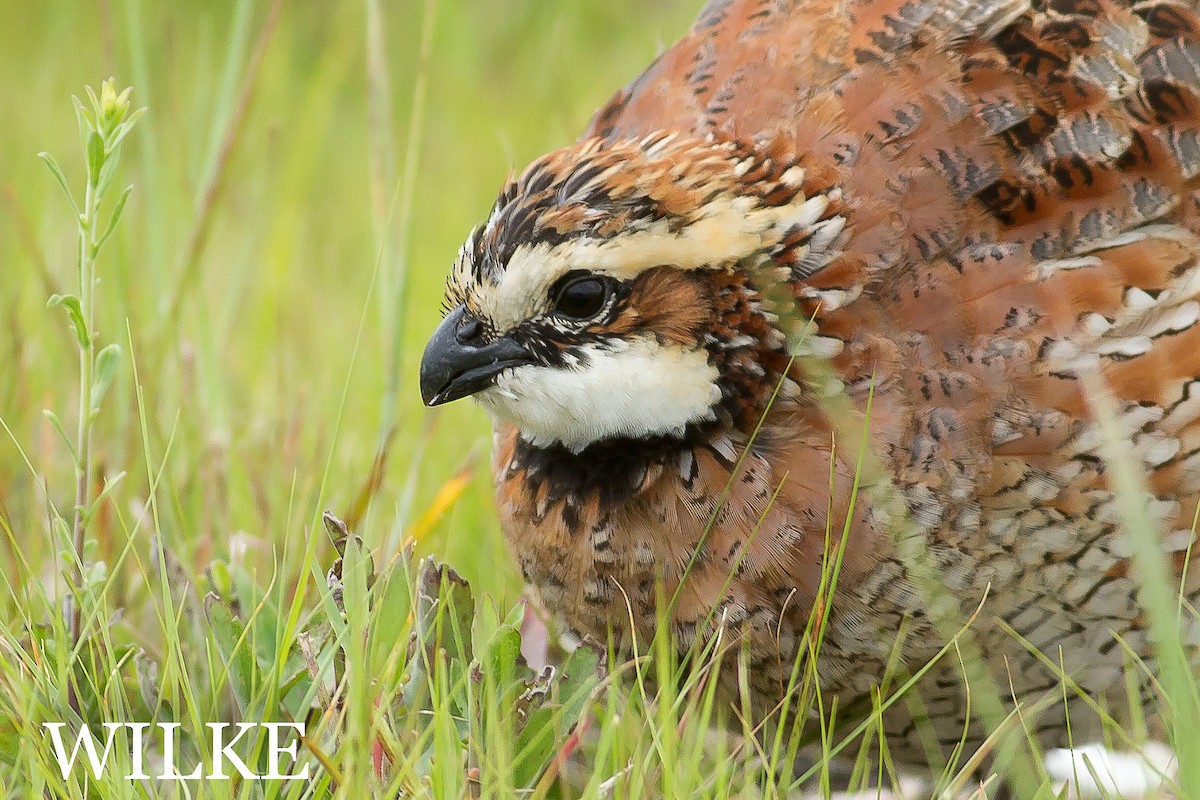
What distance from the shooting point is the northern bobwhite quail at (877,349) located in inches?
115

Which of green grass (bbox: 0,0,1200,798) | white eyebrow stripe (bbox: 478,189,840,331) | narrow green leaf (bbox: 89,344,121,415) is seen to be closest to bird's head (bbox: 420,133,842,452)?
white eyebrow stripe (bbox: 478,189,840,331)

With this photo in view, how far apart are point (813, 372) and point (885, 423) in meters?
0.17

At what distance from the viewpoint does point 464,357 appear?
303 cm

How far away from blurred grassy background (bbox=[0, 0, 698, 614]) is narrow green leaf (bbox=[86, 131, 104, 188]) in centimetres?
45

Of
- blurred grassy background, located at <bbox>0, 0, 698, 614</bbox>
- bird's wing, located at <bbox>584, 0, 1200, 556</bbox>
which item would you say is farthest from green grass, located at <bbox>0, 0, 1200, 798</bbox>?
bird's wing, located at <bbox>584, 0, 1200, 556</bbox>

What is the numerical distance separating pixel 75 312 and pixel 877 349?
1.47m

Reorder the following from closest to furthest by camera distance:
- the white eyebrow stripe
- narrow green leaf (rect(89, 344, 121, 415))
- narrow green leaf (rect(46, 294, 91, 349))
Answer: narrow green leaf (rect(46, 294, 91, 349))
narrow green leaf (rect(89, 344, 121, 415))
the white eyebrow stripe

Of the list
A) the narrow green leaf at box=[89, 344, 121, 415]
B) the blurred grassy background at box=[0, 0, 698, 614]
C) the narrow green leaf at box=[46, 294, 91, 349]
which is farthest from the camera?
the blurred grassy background at box=[0, 0, 698, 614]

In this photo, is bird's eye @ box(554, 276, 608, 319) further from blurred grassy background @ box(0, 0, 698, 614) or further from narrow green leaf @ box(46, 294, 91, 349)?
narrow green leaf @ box(46, 294, 91, 349)

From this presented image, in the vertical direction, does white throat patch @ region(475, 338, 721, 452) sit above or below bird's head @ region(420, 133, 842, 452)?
below

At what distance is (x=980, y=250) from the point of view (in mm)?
3014

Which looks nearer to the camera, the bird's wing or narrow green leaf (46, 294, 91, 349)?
Answer: narrow green leaf (46, 294, 91, 349)

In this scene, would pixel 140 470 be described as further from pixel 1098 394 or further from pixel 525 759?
pixel 1098 394

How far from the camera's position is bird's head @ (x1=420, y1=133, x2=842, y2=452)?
2.91 m
